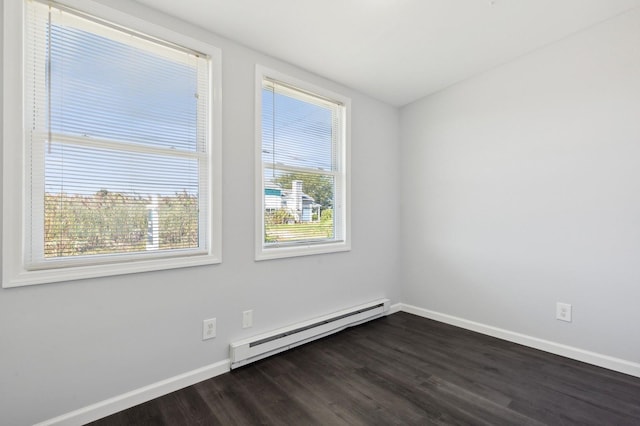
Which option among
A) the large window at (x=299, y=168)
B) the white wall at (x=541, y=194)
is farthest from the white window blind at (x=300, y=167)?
the white wall at (x=541, y=194)

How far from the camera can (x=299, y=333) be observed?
2.52m

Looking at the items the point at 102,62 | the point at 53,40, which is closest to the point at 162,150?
the point at 102,62

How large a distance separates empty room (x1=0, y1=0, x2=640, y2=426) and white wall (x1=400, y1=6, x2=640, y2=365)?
0.06 feet

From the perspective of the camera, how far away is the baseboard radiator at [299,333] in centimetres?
219

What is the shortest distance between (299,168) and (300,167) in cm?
2

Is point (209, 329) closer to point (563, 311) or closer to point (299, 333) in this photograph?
point (299, 333)

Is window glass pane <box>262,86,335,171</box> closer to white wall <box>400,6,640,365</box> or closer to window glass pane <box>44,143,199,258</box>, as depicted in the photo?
window glass pane <box>44,143,199,258</box>

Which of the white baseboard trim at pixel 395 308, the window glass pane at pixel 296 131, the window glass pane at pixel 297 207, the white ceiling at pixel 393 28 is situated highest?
the white ceiling at pixel 393 28

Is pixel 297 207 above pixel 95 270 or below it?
above

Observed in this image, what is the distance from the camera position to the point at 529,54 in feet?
8.49

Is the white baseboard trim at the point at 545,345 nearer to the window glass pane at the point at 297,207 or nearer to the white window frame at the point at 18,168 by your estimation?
the window glass pane at the point at 297,207

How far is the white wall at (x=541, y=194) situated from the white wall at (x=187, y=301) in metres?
0.74

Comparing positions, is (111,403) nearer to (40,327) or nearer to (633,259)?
(40,327)

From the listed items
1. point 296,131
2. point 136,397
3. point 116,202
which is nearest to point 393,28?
point 296,131
